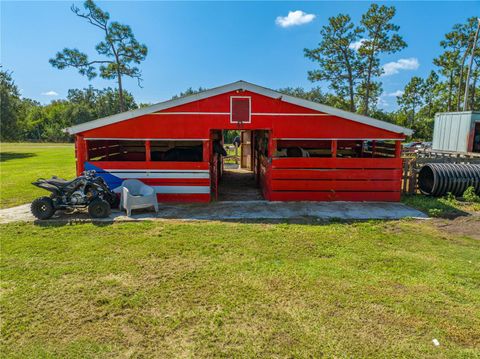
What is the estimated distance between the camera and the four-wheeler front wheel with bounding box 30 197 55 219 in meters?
6.60

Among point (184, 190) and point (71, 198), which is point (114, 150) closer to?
point (184, 190)

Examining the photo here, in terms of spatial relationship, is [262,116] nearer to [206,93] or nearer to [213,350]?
[206,93]

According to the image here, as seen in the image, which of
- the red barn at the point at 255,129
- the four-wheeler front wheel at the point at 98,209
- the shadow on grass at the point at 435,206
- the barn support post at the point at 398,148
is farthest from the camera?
the barn support post at the point at 398,148

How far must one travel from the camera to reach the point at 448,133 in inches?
674

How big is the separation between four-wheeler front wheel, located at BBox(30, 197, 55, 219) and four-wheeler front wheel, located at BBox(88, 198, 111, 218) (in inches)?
31.6

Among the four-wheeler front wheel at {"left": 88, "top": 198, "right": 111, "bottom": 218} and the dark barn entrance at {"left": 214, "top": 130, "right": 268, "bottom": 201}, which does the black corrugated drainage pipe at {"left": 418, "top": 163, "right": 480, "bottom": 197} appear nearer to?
the dark barn entrance at {"left": 214, "top": 130, "right": 268, "bottom": 201}

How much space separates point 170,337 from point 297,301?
149 cm

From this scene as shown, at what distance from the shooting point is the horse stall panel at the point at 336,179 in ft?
28.2

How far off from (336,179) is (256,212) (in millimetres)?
2698

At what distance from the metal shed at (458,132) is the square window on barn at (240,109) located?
523 inches

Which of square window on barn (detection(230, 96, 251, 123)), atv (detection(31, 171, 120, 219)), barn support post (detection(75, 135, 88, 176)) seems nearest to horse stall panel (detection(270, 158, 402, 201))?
square window on barn (detection(230, 96, 251, 123))

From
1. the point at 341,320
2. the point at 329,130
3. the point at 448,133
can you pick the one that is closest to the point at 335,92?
the point at 448,133

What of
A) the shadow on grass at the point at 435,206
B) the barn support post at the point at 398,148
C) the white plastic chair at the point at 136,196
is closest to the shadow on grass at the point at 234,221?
the white plastic chair at the point at 136,196

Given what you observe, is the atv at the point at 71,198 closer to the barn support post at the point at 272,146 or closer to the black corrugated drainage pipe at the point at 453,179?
the barn support post at the point at 272,146
